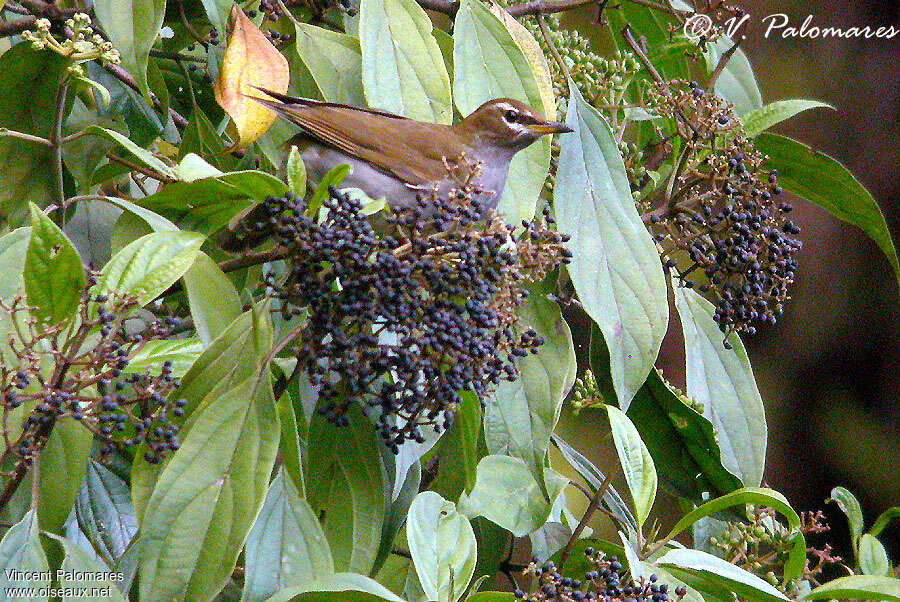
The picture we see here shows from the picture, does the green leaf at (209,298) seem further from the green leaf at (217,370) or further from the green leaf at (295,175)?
the green leaf at (295,175)

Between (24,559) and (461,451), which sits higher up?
(461,451)

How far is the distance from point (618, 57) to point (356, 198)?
986 millimetres

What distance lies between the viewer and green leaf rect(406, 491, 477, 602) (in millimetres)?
1538

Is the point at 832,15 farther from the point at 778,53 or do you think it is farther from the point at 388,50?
the point at 388,50

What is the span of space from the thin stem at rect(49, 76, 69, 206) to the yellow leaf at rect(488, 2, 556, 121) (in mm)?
835

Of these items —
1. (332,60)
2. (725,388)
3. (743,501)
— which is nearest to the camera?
(743,501)

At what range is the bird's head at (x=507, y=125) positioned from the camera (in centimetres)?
209

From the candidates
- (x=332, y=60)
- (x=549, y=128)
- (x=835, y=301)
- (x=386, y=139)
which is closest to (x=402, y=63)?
(x=332, y=60)

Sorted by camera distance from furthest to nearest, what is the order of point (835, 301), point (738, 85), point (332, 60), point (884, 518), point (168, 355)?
1. point (835, 301)
2. point (738, 85)
3. point (884, 518)
4. point (332, 60)
5. point (168, 355)

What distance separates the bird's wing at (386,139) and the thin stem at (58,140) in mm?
432

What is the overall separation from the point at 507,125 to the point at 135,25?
86 centimetres

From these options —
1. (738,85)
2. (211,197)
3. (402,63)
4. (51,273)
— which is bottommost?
(51,273)

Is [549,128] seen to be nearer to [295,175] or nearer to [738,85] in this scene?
[295,175]

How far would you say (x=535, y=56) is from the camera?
210 cm
